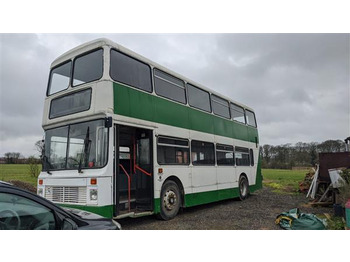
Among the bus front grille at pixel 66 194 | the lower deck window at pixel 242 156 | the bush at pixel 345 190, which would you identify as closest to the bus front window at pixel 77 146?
the bus front grille at pixel 66 194

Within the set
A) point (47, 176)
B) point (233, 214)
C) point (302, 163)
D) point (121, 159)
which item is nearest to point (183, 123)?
point (121, 159)

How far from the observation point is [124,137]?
7.64 m

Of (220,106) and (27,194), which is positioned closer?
(27,194)

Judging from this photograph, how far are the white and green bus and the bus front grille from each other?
0.02 meters

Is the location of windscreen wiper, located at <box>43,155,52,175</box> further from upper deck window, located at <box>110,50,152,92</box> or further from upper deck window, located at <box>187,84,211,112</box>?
upper deck window, located at <box>187,84,211,112</box>

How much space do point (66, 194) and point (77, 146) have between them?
3.64 feet

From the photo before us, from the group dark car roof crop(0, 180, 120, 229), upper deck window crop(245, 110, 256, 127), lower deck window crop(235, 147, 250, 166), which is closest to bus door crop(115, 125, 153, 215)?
dark car roof crop(0, 180, 120, 229)

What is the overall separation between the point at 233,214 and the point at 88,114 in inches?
218

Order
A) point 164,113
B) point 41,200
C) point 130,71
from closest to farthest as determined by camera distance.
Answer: point 41,200 → point 130,71 → point 164,113

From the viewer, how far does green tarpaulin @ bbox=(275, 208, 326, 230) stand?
20.0 ft

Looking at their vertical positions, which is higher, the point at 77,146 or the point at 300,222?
the point at 77,146

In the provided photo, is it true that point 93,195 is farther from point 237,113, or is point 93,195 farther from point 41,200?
point 237,113

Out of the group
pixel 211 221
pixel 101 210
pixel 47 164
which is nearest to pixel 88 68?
pixel 47 164
